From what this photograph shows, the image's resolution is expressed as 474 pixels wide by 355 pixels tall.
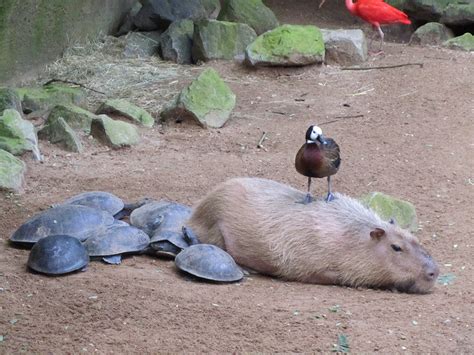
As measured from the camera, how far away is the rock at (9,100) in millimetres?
7461

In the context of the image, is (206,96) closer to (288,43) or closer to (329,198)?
(288,43)

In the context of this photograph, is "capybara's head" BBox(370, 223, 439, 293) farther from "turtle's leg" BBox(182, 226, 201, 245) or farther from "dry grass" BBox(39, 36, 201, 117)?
"dry grass" BBox(39, 36, 201, 117)

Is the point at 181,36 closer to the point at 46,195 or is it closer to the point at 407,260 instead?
the point at 46,195

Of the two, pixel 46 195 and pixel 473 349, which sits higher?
pixel 473 349

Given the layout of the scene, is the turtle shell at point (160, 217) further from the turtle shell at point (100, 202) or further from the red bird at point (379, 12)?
the red bird at point (379, 12)

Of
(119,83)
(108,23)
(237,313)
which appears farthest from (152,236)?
(108,23)

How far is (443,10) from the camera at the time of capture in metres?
11.1

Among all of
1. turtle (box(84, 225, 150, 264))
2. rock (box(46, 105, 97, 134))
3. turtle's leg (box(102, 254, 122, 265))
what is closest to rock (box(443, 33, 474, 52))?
rock (box(46, 105, 97, 134))

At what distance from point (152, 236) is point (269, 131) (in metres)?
2.79

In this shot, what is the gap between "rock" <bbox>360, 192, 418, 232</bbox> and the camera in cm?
551

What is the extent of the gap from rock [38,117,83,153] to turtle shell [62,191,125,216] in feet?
5.15

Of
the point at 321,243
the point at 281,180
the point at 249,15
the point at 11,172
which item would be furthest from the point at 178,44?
the point at 321,243

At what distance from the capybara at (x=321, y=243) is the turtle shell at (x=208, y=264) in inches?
9.3

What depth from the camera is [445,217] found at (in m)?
5.77
